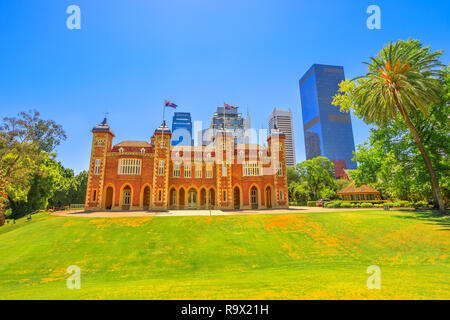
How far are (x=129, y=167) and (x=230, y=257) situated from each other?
30706mm

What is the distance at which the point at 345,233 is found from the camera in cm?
1822

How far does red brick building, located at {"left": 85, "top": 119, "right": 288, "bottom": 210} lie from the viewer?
38031 millimetres

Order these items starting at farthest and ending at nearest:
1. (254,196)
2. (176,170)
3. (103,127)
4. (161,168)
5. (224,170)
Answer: (254,196) → (176,170) → (224,170) → (161,168) → (103,127)

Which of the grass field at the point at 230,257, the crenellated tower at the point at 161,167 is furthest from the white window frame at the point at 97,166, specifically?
the grass field at the point at 230,257

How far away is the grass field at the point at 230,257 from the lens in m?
8.68

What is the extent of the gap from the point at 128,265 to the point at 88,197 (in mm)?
28461

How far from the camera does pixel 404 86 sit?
21297mm

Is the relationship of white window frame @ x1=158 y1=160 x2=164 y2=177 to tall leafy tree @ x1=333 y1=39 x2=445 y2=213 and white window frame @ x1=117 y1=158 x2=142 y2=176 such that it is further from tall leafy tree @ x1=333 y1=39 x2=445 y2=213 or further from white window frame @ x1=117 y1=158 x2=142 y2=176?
tall leafy tree @ x1=333 y1=39 x2=445 y2=213

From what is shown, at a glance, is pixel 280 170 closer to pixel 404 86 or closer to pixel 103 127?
pixel 404 86

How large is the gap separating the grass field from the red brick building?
52.1 ft

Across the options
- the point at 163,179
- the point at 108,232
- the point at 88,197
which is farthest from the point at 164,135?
the point at 108,232

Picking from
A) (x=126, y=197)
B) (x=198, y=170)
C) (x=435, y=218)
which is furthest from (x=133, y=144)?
(x=435, y=218)

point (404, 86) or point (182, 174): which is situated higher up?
point (404, 86)

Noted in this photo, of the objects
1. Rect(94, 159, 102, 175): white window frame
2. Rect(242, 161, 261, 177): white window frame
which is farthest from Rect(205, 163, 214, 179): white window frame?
Rect(94, 159, 102, 175): white window frame
